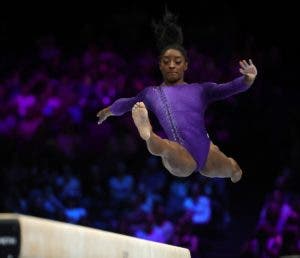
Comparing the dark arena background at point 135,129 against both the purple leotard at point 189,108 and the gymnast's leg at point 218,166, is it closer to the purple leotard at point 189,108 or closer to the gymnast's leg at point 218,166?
the gymnast's leg at point 218,166

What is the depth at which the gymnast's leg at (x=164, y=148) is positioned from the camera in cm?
346

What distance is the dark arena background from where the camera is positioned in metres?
7.31

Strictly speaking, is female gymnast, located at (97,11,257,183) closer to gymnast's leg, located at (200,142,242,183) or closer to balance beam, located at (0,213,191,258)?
gymnast's leg, located at (200,142,242,183)

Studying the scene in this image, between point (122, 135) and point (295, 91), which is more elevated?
point (295, 91)

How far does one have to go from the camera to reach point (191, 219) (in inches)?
284


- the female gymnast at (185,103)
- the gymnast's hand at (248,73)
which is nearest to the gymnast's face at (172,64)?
the female gymnast at (185,103)

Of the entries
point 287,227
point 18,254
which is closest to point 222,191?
point 287,227

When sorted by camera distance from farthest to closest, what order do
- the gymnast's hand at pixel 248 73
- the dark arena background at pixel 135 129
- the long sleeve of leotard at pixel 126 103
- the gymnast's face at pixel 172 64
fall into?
the dark arena background at pixel 135 129, the long sleeve of leotard at pixel 126 103, the gymnast's face at pixel 172 64, the gymnast's hand at pixel 248 73

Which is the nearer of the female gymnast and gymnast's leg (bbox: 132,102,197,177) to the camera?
gymnast's leg (bbox: 132,102,197,177)

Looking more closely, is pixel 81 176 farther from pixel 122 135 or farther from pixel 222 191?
pixel 222 191

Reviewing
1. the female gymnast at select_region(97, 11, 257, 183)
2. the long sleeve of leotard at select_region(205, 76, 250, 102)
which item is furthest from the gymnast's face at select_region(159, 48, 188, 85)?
the long sleeve of leotard at select_region(205, 76, 250, 102)

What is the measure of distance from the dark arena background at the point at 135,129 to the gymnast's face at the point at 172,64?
346 centimetres

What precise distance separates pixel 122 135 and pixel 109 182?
28.2 inches

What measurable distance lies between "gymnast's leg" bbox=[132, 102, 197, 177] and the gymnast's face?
523 mm
